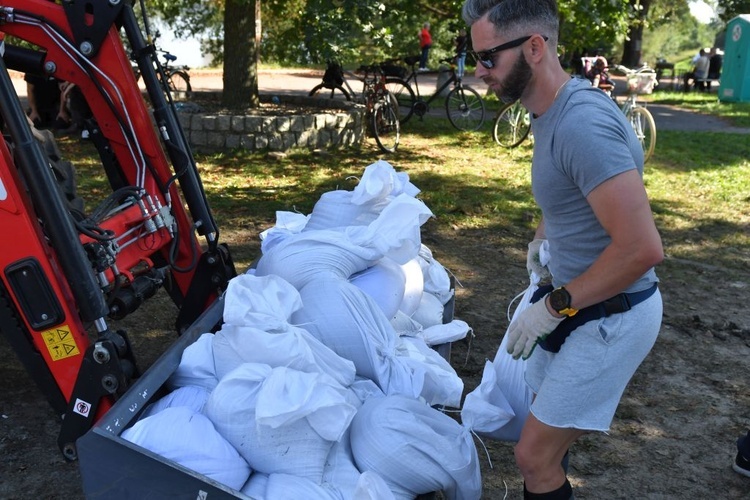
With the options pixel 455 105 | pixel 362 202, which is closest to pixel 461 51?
pixel 455 105

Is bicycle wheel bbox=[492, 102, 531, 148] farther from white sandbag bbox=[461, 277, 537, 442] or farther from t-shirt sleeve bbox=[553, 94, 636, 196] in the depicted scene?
t-shirt sleeve bbox=[553, 94, 636, 196]

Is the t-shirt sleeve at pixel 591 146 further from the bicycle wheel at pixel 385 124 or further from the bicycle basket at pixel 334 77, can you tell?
the bicycle basket at pixel 334 77

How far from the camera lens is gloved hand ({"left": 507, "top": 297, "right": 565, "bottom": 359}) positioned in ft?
7.14

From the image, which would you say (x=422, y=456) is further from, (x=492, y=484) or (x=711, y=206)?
(x=711, y=206)

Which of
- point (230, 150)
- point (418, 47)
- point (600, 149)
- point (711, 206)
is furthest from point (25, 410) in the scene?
point (418, 47)

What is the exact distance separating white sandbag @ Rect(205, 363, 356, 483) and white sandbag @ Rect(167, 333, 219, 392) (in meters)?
0.24

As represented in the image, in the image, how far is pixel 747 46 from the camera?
63.4ft

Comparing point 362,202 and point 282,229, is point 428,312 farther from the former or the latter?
point 282,229

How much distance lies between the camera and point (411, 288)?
3.93 metres

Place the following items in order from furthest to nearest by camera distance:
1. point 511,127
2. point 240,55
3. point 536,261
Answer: point 511,127, point 240,55, point 536,261

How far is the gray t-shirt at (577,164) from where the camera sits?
1.99 m

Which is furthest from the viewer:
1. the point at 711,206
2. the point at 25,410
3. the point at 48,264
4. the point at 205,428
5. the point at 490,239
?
the point at 711,206

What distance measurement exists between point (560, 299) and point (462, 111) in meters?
10.3

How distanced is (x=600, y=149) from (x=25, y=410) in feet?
9.63
